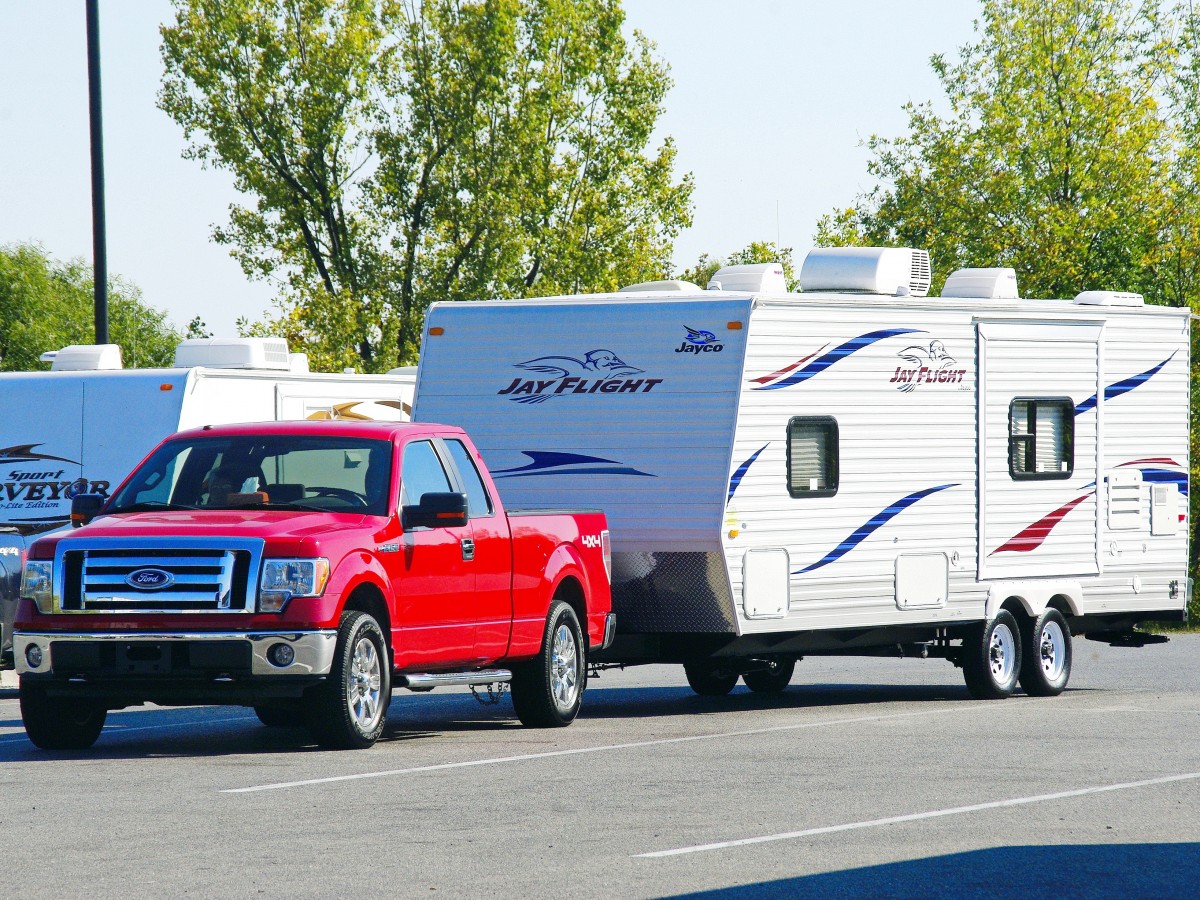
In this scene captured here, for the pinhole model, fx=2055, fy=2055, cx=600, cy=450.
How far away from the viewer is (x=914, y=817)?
32.1 feet

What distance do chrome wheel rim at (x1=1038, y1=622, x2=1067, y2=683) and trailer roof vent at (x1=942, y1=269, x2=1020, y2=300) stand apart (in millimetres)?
2948

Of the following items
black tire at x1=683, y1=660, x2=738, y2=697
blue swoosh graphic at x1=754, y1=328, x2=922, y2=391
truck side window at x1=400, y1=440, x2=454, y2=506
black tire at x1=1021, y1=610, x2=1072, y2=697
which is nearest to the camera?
truck side window at x1=400, y1=440, x2=454, y2=506

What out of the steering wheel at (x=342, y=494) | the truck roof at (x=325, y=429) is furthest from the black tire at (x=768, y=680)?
the steering wheel at (x=342, y=494)

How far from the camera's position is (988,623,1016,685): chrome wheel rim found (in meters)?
17.6

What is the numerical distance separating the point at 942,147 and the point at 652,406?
92.8 feet

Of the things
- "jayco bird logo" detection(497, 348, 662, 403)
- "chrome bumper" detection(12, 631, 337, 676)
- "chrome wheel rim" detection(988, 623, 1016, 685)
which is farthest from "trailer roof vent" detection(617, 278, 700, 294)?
"chrome bumper" detection(12, 631, 337, 676)

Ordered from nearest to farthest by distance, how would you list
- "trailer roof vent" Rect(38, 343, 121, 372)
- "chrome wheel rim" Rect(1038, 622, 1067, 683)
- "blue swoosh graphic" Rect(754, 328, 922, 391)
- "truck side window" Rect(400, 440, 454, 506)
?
1. "truck side window" Rect(400, 440, 454, 506)
2. "blue swoosh graphic" Rect(754, 328, 922, 391)
3. "chrome wheel rim" Rect(1038, 622, 1067, 683)
4. "trailer roof vent" Rect(38, 343, 121, 372)

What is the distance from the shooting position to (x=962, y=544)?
17.1 m

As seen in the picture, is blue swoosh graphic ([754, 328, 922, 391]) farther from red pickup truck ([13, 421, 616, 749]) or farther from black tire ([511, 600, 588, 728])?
black tire ([511, 600, 588, 728])

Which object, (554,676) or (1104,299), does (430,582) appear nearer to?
(554,676)

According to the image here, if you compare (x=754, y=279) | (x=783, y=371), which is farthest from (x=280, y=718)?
(x=754, y=279)

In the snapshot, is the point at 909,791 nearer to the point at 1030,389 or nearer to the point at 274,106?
the point at 1030,389

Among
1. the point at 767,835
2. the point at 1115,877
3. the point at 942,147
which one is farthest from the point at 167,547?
the point at 942,147

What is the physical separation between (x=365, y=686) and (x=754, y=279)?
565 cm
